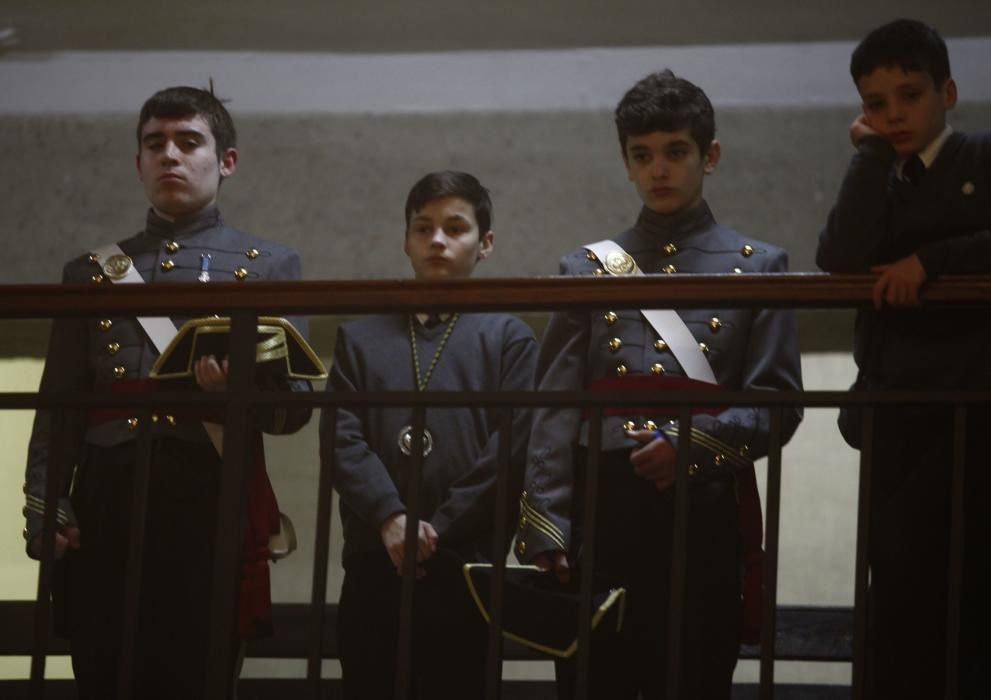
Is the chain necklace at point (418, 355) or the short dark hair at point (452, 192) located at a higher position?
the short dark hair at point (452, 192)

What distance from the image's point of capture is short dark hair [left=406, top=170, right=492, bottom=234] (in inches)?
173

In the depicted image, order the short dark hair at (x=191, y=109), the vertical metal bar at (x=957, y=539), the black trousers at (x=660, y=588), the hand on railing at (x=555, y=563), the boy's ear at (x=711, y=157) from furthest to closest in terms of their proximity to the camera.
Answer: the short dark hair at (x=191, y=109) → the boy's ear at (x=711, y=157) → the hand on railing at (x=555, y=563) → the black trousers at (x=660, y=588) → the vertical metal bar at (x=957, y=539)

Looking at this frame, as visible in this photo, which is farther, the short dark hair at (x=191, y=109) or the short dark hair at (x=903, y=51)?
the short dark hair at (x=191, y=109)

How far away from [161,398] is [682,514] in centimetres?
114

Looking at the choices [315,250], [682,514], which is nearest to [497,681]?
[682,514]

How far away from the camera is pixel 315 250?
271 inches

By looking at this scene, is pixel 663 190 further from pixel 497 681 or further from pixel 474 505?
pixel 497 681

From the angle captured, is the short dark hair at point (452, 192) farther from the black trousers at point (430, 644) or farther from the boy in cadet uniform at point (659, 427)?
the black trousers at point (430, 644)

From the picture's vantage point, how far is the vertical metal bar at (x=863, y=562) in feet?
10.6

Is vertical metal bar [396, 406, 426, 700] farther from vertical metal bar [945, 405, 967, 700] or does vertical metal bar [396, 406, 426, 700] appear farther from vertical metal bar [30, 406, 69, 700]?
vertical metal bar [945, 405, 967, 700]

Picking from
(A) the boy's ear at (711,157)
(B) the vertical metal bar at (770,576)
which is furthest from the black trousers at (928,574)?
(A) the boy's ear at (711,157)

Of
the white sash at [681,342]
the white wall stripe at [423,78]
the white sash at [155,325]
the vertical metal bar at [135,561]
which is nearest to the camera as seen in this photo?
the vertical metal bar at [135,561]

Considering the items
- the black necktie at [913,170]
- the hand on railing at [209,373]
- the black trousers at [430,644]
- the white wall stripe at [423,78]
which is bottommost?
the black trousers at [430,644]

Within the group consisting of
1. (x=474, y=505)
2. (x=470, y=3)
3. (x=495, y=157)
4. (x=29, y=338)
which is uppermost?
(x=470, y=3)
